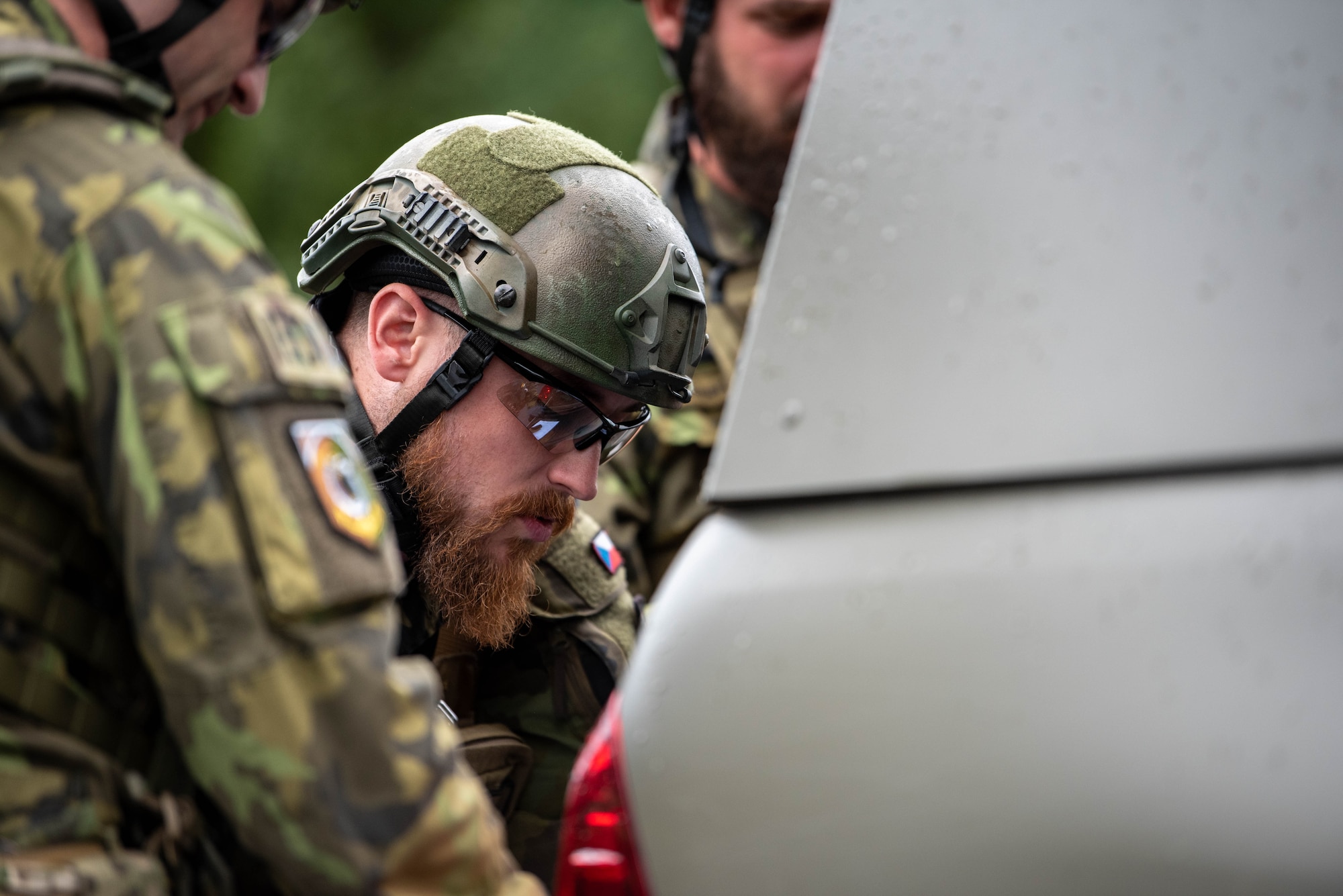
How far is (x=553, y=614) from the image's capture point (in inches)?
112

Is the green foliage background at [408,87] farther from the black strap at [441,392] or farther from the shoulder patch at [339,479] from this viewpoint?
the shoulder patch at [339,479]

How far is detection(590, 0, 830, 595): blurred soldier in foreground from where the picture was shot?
3.75 metres

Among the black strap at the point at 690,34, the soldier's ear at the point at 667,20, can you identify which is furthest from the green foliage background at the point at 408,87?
the black strap at the point at 690,34

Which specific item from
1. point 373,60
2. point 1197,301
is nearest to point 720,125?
point 1197,301

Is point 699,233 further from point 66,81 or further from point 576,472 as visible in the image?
point 66,81

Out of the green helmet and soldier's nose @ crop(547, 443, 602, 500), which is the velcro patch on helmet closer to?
the green helmet

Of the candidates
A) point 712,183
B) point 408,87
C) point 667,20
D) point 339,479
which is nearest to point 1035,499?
point 339,479

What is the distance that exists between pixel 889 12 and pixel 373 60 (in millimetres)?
7841

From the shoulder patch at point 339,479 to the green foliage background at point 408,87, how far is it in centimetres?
703

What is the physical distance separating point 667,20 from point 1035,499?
3.25 meters

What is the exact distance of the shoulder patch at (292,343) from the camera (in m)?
1.33

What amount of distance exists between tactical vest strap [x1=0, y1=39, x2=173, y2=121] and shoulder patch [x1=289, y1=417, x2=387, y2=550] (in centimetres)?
41

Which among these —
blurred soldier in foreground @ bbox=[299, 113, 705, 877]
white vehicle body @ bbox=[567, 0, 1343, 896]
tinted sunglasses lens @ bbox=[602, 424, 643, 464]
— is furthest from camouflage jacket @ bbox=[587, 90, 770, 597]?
white vehicle body @ bbox=[567, 0, 1343, 896]

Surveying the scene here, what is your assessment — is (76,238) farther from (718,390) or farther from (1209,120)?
(718,390)
